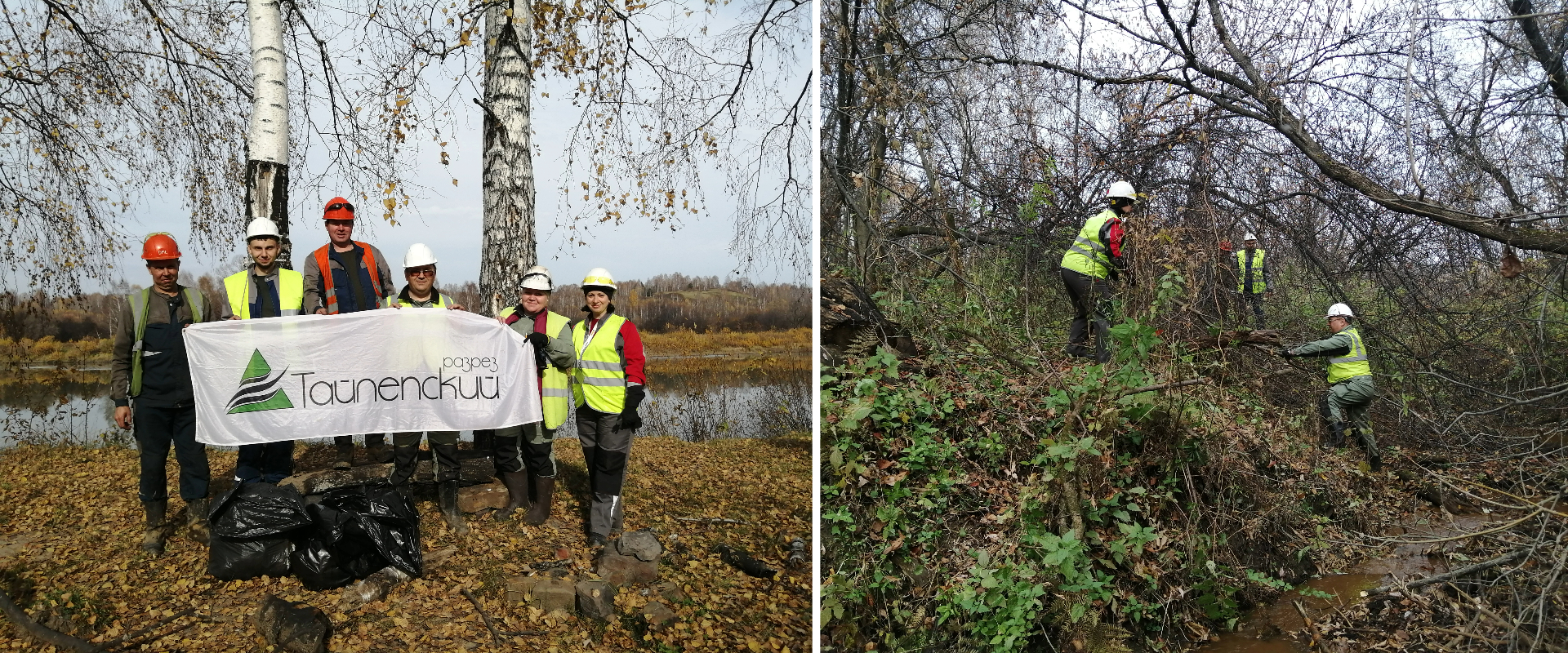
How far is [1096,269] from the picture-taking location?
12.4 feet

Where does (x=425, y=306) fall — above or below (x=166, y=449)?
above

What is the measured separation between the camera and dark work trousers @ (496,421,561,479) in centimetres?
369

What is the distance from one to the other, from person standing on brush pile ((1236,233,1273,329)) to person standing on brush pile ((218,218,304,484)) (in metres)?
4.19

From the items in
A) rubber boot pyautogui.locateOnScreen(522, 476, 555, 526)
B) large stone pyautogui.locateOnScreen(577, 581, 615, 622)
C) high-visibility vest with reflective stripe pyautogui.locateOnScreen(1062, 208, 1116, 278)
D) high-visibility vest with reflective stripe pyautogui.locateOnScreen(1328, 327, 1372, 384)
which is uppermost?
high-visibility vest with reflective stripe pyautogui.locateOnScreen(1062, 208, 1116, 278)

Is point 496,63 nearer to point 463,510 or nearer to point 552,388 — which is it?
point 552,388

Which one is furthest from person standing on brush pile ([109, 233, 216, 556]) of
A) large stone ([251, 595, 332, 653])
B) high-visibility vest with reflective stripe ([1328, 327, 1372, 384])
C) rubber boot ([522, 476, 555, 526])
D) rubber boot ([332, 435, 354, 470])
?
high-visibility vest with reflective stripe ([1328, 327, 1372, 384])

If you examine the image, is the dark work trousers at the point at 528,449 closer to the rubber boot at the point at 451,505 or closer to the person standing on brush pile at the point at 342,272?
the rubber boot at the point at 451,505

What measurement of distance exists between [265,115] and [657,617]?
2.80 m

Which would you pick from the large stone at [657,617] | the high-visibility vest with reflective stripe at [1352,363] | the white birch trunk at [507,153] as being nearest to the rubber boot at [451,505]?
the white birch trunk at [507,153]

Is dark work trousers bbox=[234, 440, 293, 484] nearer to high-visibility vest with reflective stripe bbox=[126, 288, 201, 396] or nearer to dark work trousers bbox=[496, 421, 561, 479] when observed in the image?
high-visibility vest with reflective stripe bbox=[126, 288, 201, 396]

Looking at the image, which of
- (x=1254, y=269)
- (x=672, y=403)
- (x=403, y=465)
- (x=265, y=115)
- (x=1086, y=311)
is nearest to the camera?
(x=1254, y=269)

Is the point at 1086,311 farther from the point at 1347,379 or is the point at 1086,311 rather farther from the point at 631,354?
the point at 631,354

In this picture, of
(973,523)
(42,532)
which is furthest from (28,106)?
(973,523)

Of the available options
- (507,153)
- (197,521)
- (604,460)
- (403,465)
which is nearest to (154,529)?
(197,521)
